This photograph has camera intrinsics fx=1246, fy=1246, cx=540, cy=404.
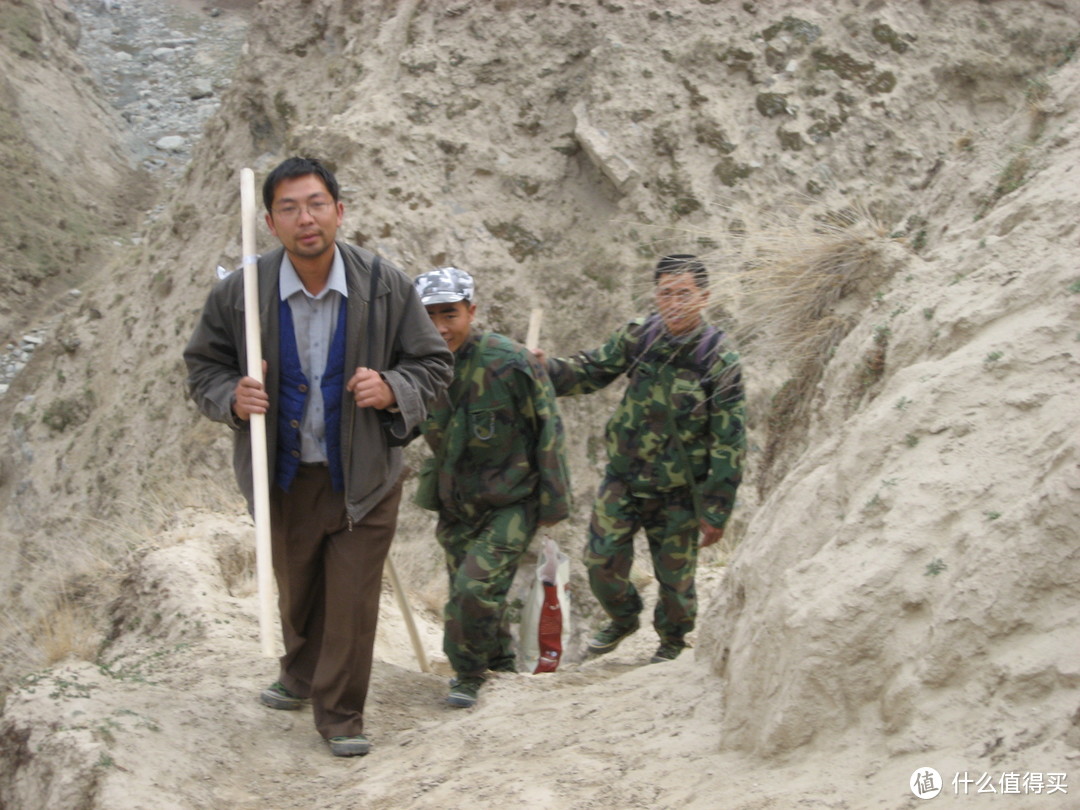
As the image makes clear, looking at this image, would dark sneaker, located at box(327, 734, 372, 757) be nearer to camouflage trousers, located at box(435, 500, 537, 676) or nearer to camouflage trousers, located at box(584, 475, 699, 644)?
camouflage trousers, located at box(435, 500, 537, 676)

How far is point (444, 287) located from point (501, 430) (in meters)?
0.65

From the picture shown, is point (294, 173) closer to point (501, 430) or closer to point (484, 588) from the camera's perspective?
point (501, 430)

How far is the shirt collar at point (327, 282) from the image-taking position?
4273 millimetres

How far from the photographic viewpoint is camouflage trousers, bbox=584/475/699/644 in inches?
228

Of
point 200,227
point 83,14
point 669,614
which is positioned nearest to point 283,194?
point 669,614

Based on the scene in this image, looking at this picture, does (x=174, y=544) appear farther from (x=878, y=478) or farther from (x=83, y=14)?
(x=83, y=14)

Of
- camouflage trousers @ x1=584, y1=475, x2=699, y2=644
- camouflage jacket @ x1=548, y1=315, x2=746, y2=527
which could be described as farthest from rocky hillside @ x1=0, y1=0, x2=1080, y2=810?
camouflage trousers @ x1=584, y1=475, x2=699, y2=644

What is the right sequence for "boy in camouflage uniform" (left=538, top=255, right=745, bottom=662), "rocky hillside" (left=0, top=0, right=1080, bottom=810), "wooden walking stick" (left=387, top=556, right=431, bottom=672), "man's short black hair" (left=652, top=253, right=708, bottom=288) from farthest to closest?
"wooden walking stick" (left=387, top=556, right=431, bottom=672), "boy in camouflage uniform" (left=538, top=255, right=745, bottom=662), "man's short black hair" (left=652, top=253, right=708, bottom=288), "rocky hillside" (left=0, top=0, right=1080, bottom=810)

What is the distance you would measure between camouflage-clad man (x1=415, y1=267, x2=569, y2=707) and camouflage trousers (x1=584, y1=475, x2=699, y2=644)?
0.53m

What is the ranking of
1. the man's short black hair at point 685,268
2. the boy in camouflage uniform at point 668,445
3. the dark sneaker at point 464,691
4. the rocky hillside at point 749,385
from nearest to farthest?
the rocky hillside at point 749,385 < the dark sneaker at point 464,691 < the man's short black hair at point 685,268 < the boy in camouflage uniform at point 668,445

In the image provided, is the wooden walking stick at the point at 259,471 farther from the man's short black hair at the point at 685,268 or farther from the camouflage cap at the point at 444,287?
the man's short black hair at the point at 685,268

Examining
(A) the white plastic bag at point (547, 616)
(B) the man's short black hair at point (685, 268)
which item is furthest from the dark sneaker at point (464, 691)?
(B) the man's short black hair at point (685, 268)

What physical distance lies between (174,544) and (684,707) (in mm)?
4079

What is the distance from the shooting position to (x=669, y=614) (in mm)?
5887
